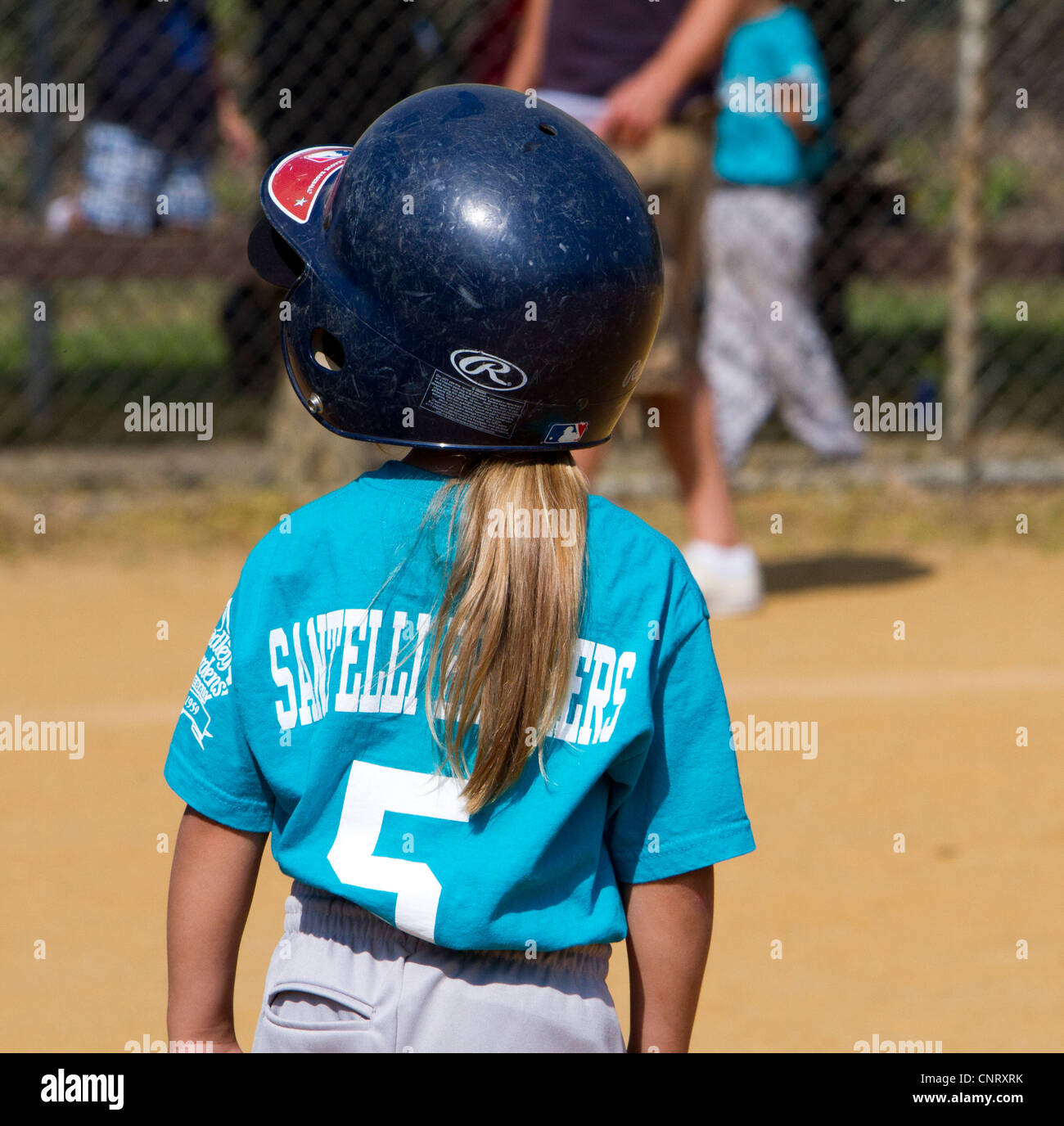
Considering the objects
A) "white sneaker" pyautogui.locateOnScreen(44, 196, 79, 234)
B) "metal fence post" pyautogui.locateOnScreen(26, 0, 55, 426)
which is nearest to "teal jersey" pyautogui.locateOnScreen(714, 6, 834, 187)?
"metal fence post" pyautogui.locateOnScreen(26, 0, 55, 426)

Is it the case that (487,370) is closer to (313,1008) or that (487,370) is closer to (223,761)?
(223,761)

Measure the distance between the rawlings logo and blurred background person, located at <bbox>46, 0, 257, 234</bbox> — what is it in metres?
6.37

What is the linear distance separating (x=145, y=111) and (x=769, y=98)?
3.17m

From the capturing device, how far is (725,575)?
4945mm

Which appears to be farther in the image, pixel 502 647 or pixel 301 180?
pixel 301 180

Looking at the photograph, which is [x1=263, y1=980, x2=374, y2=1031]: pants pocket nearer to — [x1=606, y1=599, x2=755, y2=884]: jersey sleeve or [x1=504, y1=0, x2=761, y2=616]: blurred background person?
[x1=606, y1=599, x2=755, y2=884]: jersey sleeve

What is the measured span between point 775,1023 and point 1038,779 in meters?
1.35

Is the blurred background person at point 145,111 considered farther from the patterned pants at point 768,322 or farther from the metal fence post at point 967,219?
the metal fence post at point 967,219

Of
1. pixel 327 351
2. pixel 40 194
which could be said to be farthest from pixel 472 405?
pixel 40 194

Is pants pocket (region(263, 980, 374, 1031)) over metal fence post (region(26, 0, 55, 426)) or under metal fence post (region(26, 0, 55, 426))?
under

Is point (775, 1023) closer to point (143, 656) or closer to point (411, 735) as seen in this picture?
point (411, 735)

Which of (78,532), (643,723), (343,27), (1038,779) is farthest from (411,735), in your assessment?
(343,27)

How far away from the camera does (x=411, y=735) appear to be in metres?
1.58

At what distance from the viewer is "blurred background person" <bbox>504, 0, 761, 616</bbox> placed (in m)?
4.59
